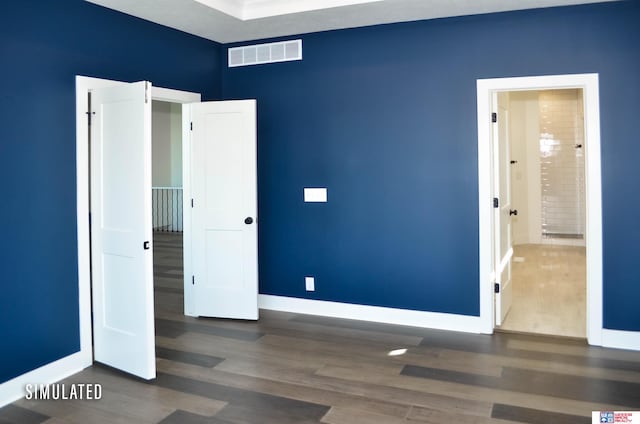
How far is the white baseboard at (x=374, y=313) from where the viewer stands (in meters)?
4.72

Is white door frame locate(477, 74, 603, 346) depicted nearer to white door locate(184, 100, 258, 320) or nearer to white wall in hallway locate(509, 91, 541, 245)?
white door locate(184, 100, 258, 320)

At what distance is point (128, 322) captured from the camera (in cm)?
379

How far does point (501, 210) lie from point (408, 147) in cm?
104

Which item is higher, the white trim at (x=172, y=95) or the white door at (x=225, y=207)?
the white trim at (x=172, y=95)

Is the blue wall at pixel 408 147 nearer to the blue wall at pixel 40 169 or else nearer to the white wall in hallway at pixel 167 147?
the blue wall at pixel 40 169

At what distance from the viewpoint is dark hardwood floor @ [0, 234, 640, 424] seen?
10.3 feet

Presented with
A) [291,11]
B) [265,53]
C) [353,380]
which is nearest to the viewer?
[353,380]

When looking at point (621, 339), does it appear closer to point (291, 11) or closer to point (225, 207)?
point (225, 207)

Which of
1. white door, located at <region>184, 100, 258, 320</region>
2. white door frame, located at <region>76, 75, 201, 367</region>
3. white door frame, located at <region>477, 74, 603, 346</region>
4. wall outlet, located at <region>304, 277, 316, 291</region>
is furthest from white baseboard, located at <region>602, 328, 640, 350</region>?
white door frame, located at <region>76, 75, 201, 367</region>

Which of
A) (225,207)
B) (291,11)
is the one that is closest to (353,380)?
(225,207)

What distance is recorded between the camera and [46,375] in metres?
3.65

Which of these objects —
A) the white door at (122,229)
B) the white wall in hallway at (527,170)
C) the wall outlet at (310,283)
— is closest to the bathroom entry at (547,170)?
the white wall in hallway at (527,170)

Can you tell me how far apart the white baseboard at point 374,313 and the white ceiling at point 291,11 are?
268 cm

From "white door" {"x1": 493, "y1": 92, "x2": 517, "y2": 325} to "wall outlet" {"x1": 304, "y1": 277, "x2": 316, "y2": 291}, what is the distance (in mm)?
1771
